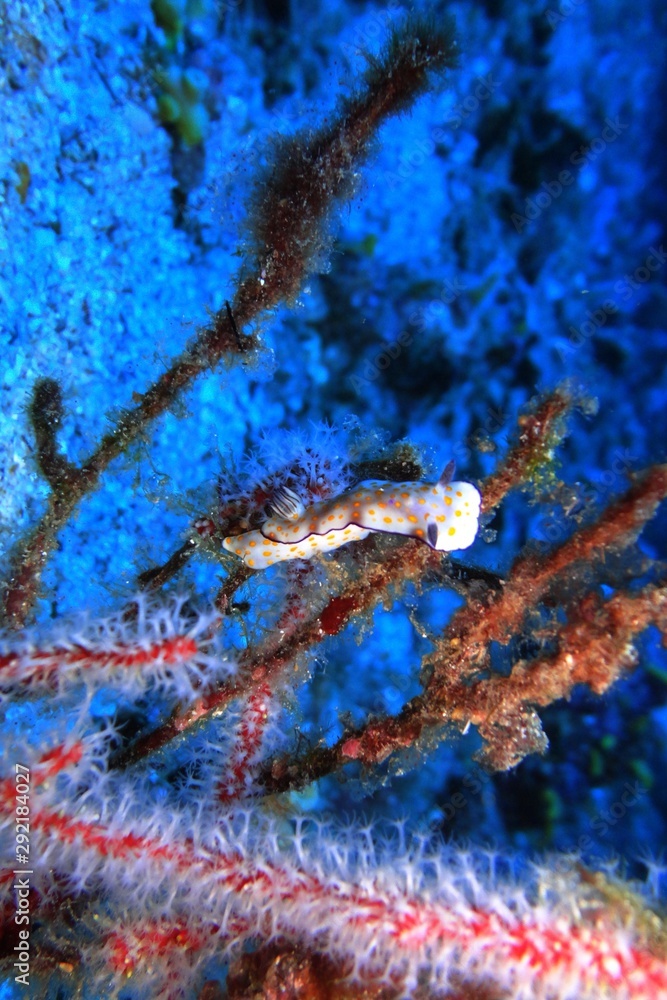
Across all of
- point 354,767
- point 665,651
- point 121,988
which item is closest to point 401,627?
point 354,767

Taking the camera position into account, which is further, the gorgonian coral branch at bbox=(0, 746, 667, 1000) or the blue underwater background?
the blue underwater background

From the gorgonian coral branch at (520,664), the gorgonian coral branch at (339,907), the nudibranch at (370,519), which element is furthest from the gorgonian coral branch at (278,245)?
the gorgonian coral branch at (520,664)

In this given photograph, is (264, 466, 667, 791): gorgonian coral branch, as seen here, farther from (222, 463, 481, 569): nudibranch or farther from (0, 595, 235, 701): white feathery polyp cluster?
(0, 595, 235, 701): white feathery polyp cluster

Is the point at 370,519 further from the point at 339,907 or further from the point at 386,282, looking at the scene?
the point at 339,907

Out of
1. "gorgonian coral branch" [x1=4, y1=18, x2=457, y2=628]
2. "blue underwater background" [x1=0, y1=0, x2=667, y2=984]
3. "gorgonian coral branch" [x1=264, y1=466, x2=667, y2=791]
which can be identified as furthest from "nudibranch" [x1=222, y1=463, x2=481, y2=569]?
"gorgonian coral branch" [x1=4, y1=18, x2=457, y2=628]

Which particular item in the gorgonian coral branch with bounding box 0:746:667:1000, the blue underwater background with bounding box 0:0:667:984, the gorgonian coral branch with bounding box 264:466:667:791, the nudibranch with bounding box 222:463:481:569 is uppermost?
the blue underwater background with bounding box 0:0:667:984

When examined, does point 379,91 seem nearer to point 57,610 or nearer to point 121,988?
point 57,610
